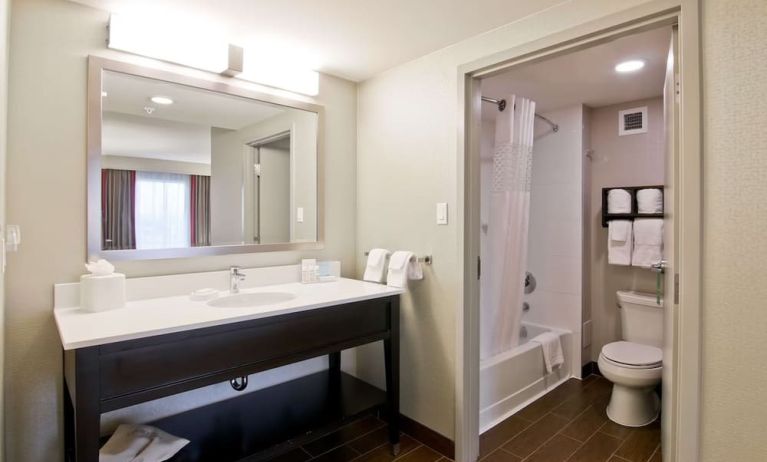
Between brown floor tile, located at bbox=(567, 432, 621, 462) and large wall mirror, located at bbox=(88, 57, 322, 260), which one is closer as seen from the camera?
large wall mirror, located at bbox=(88, 57, 322, 260)

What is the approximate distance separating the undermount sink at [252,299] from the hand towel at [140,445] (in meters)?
0.56

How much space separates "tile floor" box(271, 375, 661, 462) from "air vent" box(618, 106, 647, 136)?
199 cm

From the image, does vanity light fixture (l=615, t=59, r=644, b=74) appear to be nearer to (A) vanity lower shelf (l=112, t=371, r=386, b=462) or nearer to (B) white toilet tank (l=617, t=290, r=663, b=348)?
(B) white toilet tank (l=617, t=290, r=663, b=348)

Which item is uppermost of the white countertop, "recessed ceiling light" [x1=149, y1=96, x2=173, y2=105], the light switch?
"recessed ceiling light" [x1=149, y1=96, x2=173, y2=105]

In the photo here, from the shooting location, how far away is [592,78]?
2.53m

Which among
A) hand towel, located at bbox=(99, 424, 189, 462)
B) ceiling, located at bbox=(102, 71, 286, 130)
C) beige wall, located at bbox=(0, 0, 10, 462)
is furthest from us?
ceiling, located at bbox=(102, 71, 286, 130)

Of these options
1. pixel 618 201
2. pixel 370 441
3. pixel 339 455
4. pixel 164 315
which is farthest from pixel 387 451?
pixel 618 201

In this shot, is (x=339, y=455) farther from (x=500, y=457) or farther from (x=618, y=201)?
(x=618, y=201)

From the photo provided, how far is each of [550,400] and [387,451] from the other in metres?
1.27

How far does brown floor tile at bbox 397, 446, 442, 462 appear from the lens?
2.01 metres

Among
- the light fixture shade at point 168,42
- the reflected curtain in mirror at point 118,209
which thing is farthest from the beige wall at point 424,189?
the reflected curtain in mirror at point 118,209

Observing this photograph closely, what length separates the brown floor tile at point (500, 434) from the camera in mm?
2146

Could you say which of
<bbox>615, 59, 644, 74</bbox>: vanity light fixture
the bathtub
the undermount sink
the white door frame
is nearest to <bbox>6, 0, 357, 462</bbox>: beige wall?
the undermount sink

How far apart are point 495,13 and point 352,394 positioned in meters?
1.95
